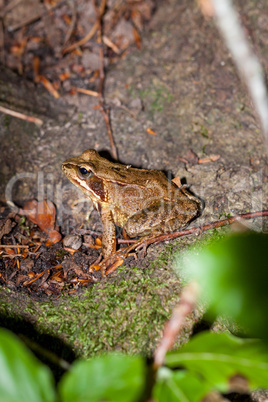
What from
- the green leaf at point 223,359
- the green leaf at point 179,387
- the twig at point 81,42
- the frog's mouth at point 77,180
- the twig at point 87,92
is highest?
the twig at point 81,42

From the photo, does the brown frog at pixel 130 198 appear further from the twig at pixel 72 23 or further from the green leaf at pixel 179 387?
the twig at pixel 72 23

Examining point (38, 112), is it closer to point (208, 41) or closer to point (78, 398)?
point (208, 41)

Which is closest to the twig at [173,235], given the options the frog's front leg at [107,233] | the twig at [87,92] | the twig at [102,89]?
the frog's front leg at [107,233]

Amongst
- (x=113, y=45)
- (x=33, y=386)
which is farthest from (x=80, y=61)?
(x=33, y=386)

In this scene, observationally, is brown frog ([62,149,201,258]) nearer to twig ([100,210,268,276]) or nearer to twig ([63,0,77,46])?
twig ([100,210,268,276])

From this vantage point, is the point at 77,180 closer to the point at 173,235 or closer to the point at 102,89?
the point at 173,235

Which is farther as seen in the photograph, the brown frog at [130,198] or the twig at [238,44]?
the brown frog at [130,198]

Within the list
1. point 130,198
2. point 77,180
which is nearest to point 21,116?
point 77,180

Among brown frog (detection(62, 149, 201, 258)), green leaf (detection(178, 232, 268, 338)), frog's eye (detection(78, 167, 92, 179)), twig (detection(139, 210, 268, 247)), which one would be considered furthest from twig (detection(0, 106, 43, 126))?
green leaf (detection(178, 232, 268, 338))
